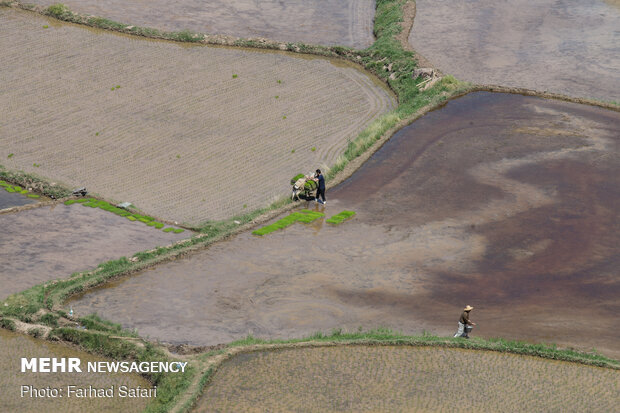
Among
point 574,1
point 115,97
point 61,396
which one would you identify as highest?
point 574,1

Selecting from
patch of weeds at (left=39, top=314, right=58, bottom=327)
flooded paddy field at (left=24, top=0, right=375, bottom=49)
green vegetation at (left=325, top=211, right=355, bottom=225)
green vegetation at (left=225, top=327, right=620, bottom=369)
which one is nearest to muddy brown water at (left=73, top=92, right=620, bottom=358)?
green vegetation at (left=325, top=211, right=355, bottom=225)

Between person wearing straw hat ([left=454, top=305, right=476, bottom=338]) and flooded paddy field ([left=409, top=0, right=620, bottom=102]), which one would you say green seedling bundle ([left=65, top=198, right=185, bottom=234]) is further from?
flooded paddy field ([left=409, top=0, right=620, bottom=102])

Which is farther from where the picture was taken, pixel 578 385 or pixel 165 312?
pixel 165 312

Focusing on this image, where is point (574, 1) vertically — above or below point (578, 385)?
above

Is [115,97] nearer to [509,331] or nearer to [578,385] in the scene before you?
[509,331]

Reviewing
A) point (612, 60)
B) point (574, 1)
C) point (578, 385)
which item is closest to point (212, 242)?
point (578, 385)

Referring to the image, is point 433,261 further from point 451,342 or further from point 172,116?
point 172,116

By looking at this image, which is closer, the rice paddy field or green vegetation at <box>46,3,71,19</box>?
the rice paddy field
